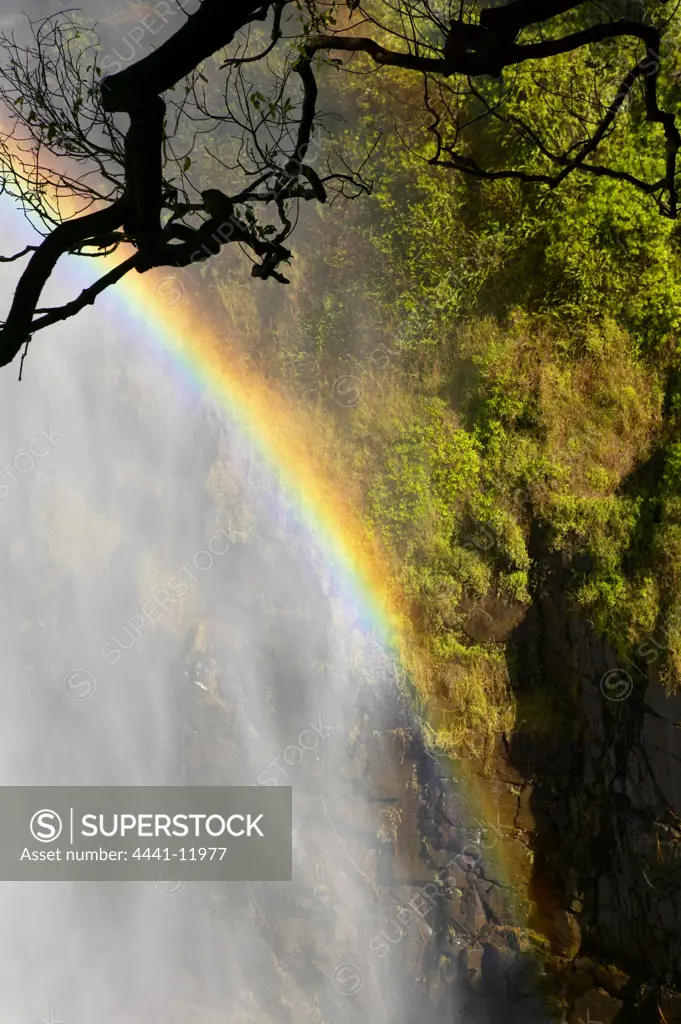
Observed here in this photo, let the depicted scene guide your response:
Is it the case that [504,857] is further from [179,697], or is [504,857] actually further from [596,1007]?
[179,697]

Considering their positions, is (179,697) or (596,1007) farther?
(179,697)

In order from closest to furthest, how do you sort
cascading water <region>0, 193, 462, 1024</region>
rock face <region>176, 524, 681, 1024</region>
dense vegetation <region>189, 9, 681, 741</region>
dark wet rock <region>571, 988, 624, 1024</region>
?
rock face <region>176, 524, 681, 1024</region> < dense vegetation <region>189, 9, 681, 741</region> < dark wet rock <region>571, 988, 624, 1024</region> < cascading water <region>0, 193, 462, 1024</region>

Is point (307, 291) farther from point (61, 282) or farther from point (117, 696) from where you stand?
point (117, 696)

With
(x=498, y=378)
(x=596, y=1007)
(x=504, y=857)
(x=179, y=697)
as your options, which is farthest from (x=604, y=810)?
(x=179, y=697)

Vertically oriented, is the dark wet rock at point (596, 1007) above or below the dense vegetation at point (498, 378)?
below

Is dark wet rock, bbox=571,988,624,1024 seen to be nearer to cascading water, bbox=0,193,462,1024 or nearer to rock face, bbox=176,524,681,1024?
rock face, bbox=176,524,681,1024

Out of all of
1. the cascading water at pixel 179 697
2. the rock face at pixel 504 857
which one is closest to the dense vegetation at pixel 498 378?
the rock face at pixel 504 857

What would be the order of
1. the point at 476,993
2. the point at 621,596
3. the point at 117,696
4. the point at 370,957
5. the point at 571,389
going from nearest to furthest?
1. the point at 621,596
2. the point at 571,389
3. the point at 476,993
4. the point at 370,957
5. the point at 117,696

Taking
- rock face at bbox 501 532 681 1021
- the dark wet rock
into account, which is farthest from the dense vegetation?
the dark wet rock

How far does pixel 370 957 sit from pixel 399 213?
788 cm

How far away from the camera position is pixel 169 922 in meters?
10.5

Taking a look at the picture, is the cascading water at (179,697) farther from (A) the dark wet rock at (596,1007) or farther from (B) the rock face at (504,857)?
(A) the dark wet rock at (596,1007)

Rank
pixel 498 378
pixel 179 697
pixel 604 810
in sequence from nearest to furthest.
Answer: pixel 604 810, pixel 498 378, pixel 179 697

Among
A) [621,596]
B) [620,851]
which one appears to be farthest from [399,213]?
[620,851]
